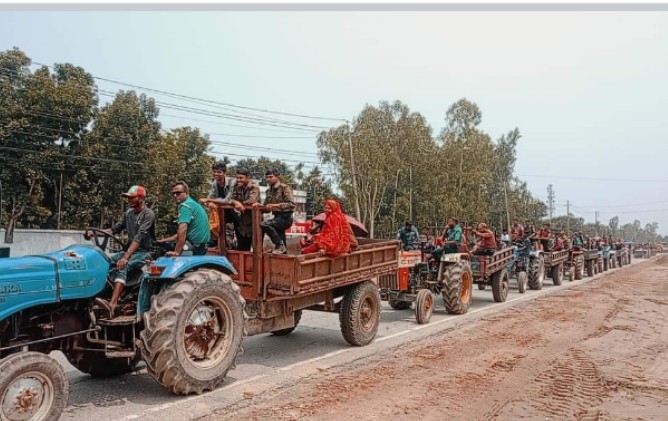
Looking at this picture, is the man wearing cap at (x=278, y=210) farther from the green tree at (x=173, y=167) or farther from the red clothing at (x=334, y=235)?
the green tree at (x=173, y=167)

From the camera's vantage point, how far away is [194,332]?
5.77m

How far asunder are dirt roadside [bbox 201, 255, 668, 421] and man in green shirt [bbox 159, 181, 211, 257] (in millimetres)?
1817

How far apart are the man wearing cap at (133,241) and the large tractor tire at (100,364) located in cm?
85

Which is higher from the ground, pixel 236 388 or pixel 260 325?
pixel 260 325

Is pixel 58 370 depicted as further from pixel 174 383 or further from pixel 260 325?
pixel 260 325

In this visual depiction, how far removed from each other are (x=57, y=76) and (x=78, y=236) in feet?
27.3

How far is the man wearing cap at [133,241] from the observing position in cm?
551

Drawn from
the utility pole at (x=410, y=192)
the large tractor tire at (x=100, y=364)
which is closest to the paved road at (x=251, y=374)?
the large tractor tire at (x=100, y=364)

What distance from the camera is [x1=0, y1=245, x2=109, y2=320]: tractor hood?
4586 millimetres

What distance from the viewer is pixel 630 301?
14.6 meters

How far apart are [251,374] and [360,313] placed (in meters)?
2.31

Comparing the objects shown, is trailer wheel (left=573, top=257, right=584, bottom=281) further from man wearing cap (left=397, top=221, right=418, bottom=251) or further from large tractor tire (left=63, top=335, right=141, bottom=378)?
large tractor tire (left=63, top=335, right=141, bottom=378)

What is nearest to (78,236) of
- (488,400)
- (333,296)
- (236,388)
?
(333,296)

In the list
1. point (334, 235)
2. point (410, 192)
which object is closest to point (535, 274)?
point (334, 235)
